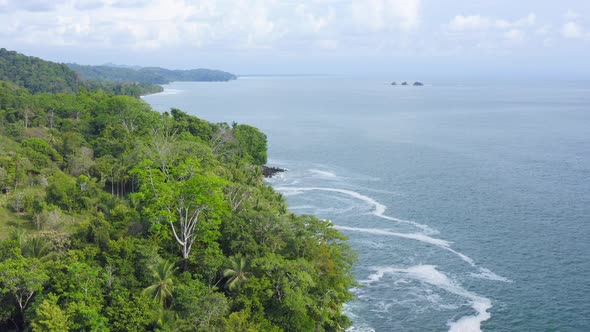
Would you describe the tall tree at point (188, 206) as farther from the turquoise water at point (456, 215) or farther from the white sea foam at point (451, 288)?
the white sea foam at point (451, 288)

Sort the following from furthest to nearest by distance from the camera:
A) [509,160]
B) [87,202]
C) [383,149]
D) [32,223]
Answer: [383,149] < [509,160] < [87,202] < [32,223]

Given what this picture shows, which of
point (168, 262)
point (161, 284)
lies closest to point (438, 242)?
point (168, 262)

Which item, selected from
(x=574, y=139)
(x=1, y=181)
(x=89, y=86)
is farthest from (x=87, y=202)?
(x=89, y=86)

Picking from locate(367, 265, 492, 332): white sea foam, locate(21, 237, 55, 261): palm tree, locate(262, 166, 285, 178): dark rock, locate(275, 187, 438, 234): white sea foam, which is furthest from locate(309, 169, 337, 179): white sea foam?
locate(21, 237, 55, 261): palm tree

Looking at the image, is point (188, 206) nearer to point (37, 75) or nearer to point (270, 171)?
point (270, 171)

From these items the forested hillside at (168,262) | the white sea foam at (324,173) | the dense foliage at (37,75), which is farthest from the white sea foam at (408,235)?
the dense foliage at (37,75)

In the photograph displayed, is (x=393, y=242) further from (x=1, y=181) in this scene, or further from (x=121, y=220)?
(x=1, y=181)

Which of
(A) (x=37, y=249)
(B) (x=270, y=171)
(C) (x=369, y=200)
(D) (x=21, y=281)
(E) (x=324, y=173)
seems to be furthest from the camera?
(B) (x=270, y=171)
